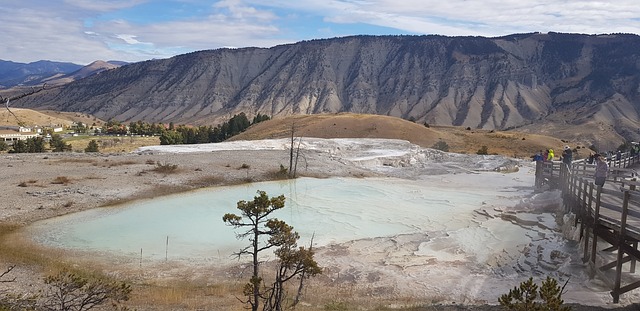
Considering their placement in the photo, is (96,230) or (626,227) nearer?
(626,227)

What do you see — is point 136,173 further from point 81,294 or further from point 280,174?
point 81,294

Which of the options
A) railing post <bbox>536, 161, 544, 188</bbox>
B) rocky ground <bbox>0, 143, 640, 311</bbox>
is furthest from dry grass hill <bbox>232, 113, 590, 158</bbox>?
railing post <bbox>536, 161, 544, 188</bbox>

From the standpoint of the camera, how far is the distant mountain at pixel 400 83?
131 metres

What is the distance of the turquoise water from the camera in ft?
58.0

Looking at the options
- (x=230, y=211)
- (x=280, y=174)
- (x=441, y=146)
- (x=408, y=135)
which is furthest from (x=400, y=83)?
(x=230, y=211)

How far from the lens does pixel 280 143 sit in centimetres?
5119

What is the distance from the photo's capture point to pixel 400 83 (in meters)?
154

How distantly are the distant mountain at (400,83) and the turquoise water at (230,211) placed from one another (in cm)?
9460

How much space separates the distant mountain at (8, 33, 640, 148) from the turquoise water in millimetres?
94605

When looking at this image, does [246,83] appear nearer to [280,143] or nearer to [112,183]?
[280,143]

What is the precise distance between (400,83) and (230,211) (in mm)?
135631

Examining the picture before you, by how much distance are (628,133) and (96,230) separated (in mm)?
114226

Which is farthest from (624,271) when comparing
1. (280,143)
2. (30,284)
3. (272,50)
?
(272,50)

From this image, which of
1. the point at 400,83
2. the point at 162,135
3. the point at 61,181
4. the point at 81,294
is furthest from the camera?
the point at 400,83
